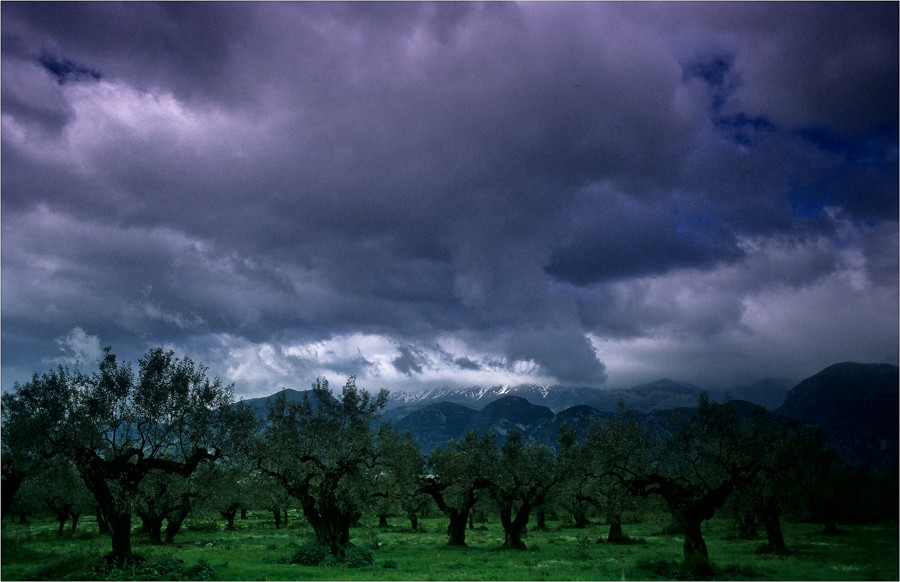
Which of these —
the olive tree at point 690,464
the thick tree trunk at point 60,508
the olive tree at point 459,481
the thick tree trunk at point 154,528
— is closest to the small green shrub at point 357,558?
the olive tree at point 459,481

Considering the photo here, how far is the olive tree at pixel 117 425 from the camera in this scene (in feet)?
115

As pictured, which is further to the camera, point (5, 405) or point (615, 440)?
point (615, 440)

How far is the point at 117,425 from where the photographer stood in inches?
1411

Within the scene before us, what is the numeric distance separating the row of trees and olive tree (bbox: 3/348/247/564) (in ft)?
0.28

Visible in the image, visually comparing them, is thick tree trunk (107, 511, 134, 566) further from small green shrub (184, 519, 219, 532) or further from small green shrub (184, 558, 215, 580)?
small green shrub (184, 519, 219, 532)

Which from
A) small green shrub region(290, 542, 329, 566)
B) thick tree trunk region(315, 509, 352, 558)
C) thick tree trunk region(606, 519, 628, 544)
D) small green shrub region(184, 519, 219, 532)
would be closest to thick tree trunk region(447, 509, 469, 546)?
thick tree trunk region(315, 509, 352, 558)

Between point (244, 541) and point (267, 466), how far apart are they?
32039 mm

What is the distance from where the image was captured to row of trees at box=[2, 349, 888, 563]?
118 ft

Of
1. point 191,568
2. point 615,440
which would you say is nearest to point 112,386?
point 191,568

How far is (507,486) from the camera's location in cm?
6156

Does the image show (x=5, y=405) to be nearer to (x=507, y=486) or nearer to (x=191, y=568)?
(x=191, y=568)

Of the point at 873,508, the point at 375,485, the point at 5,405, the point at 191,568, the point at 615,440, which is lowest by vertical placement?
the point at 873,508

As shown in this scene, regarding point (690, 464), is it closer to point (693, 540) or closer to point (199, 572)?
point (693, 540)

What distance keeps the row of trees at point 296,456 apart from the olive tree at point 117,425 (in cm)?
8
